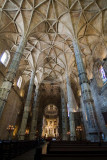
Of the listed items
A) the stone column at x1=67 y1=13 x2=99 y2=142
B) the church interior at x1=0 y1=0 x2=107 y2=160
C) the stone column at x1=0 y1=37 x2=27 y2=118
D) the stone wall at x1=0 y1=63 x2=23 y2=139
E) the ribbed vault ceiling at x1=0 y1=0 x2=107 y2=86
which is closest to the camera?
the stone column at x1=67 y1=13 x2=99 y2=142

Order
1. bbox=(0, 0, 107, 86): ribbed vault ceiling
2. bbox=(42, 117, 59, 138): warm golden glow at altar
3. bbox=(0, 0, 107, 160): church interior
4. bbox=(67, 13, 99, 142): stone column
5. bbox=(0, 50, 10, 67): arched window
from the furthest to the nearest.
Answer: bbox=(42, 117, 59, 138): warm golden glow at altar
bbox=(0, 50, 10, 67): arched window
bbox=(0, 0, 107, 86): ribbed vault ceiling
bbox=(0, 0, 107, 160): church interior
bbox=(67, 13, 99, 142): stone column

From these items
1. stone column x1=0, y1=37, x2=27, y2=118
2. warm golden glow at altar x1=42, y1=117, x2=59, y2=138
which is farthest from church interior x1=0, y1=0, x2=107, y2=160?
warm golden glow at altar x1=42, y1=117, x2=59, y2=138

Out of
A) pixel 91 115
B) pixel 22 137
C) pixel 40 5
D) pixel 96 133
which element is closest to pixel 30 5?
pixel 40 5

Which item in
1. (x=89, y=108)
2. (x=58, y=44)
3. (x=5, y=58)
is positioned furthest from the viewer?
(x=58, y=44)

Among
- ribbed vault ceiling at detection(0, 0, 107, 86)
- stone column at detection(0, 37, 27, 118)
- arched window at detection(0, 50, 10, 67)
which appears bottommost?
stone column at detection(0, 37, 27, 118)

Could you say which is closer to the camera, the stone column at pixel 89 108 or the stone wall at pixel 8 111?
the stone column at pixel 89 108

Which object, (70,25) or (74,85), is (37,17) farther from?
(74,85)

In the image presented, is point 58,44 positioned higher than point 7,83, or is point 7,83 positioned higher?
point 58,44

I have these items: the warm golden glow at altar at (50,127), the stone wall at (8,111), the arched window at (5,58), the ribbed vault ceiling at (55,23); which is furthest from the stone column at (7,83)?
the warm golden glow at altar at (50,127)

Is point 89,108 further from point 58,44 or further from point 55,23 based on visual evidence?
point 58,44

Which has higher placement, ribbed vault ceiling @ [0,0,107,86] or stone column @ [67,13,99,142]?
ribbed vault ceiling @ [0,0,107,86]

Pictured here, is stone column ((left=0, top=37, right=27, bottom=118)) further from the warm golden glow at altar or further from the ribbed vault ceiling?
the warm golden glow at altar

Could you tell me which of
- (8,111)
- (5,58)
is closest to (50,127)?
(8,111)

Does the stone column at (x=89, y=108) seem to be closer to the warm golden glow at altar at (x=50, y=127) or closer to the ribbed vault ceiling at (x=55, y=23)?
the ribbed vault ceiling at (x=55, y=23)
